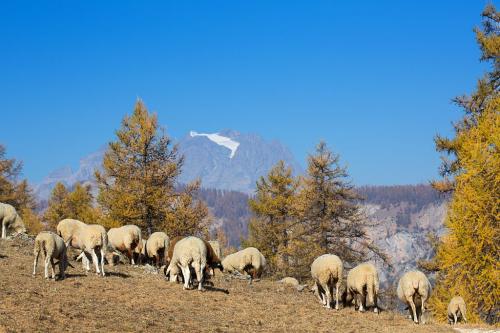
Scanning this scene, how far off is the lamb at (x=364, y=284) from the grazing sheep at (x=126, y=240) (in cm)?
1227

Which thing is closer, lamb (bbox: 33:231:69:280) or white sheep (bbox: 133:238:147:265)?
lamb (bbox: 33:231:69:280)

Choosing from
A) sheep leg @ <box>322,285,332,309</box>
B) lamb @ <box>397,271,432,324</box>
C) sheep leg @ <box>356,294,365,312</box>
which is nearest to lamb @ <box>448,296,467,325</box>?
lamb @ <box>397,271,432,324</box>

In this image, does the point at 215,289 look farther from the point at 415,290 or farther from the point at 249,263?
the point at 249,263

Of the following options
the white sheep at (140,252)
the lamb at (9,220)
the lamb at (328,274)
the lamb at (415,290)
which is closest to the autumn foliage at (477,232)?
the lamb at (415,290)

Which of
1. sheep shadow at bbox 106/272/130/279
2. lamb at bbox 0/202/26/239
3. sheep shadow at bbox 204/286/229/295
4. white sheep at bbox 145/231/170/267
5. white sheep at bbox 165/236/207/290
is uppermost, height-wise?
lamb at bbox 0/202/26/239

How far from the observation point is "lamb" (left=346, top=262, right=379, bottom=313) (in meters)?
21.8

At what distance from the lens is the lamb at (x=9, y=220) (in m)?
30.2

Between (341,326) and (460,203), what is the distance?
9.52 m

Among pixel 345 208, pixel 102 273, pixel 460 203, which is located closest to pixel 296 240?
pixel 345 208

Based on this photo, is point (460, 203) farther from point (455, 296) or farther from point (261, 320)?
point (261, 320)

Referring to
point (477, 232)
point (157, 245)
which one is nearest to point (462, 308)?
point (477, 232)

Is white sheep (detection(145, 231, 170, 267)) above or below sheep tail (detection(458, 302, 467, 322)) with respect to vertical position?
above

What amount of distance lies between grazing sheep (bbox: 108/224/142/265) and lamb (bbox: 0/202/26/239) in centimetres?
533

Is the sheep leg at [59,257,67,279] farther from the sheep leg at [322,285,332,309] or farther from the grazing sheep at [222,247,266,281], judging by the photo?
the grazing sheep at [222,247,266,281]
